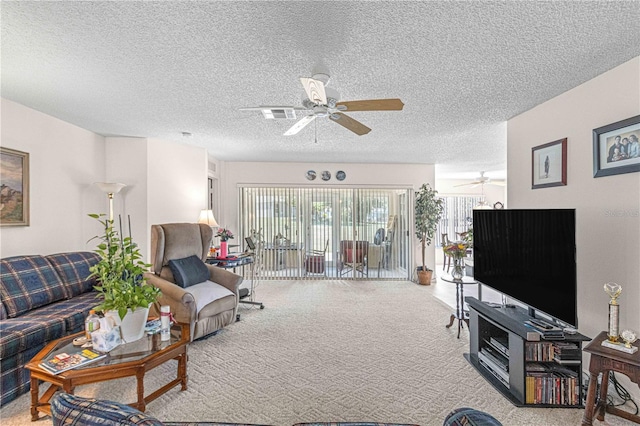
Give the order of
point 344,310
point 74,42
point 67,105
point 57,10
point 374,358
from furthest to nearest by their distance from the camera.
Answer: point 344,310
point 67,105
point 374,358
point 74,42
point 57,10

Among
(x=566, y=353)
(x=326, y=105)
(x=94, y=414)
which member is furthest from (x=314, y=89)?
(x=566, y=353)

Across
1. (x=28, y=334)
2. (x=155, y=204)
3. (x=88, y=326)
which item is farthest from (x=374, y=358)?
(x=155, y=204)

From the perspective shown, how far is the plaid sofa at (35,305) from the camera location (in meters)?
2.16

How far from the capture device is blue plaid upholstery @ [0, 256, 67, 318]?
8.34 ft

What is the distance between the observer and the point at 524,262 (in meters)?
2.39

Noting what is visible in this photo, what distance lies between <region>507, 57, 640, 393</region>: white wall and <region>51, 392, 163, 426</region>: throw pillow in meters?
3.09

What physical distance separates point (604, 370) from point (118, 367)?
3.03 m

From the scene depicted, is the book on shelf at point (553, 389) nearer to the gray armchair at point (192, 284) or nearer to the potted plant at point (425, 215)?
the gray armchair at point (192, 284)

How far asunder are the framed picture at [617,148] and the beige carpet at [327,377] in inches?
70.1

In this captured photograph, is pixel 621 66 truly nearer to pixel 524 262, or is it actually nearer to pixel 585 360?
pixel 524 262

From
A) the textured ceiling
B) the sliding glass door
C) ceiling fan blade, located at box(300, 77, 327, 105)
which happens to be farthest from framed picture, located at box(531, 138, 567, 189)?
the sliding glass door

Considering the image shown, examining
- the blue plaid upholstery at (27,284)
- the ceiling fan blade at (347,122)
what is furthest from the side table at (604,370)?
the blue plaid upholstery at (27,284)

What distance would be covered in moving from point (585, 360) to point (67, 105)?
18.1 ft

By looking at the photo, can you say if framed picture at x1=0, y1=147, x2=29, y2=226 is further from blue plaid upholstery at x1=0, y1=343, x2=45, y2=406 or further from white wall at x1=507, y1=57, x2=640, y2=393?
white wall at x1=507, y1=57, x2=640, y2=393
